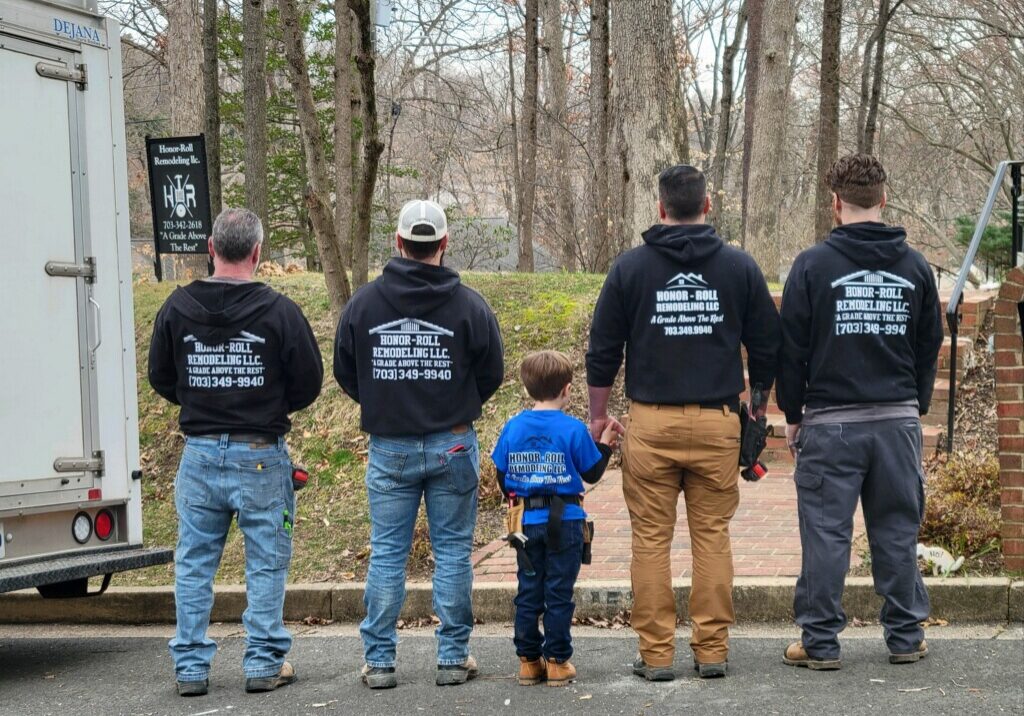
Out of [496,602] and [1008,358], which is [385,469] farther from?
[1008,358]

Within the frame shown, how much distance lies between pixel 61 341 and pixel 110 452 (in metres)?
0.63

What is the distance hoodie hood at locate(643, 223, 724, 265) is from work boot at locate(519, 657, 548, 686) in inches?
71.5

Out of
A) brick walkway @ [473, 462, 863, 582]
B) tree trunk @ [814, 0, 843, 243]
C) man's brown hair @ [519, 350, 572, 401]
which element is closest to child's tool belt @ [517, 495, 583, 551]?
man's brown hair @ [519, 350, 572, 401]

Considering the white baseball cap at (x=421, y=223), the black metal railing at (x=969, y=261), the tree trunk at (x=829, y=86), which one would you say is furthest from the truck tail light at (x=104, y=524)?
the tree trunk at (x=829, y=86)

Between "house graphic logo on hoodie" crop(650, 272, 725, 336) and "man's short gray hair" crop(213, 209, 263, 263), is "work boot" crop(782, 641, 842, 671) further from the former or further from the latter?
"man's short gray hair" crop(213, 209, 263, 263)

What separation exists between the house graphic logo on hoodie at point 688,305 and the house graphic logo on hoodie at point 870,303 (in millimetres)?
550

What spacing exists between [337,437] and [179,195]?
94.7 inches

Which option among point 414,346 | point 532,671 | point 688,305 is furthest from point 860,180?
point 532,671

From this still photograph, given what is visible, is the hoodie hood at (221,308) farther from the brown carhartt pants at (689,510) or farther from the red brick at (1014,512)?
the red brick at (1014,512)

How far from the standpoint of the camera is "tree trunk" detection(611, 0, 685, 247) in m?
9.77

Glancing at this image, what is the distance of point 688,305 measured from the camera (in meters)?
4.83

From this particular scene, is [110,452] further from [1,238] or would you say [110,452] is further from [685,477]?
[685,477]

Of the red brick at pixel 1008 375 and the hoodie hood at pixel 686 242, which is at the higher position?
the hoodie hood at pixel 686 242

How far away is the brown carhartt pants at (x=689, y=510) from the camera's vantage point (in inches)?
190
